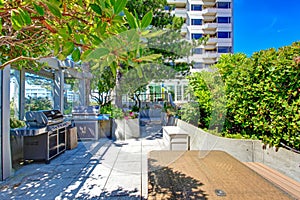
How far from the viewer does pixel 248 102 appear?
3066 mm

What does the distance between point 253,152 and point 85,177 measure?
2753 mm

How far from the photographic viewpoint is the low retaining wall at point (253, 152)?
7.38 feet

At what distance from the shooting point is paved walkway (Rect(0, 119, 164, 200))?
2562 mm

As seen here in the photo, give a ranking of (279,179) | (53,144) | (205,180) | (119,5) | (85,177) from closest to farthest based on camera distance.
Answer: (119,5) → (205,180) → (279,179) → (85,177) → (53,144)

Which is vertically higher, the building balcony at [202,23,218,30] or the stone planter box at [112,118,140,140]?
the building balcony at [202,23,218,30]

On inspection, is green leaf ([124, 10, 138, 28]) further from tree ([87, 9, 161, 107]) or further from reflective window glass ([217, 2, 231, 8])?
reflective window glass ([217, 2, 231, 8])

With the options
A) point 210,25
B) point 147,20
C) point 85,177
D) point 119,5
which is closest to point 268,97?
point 147,20

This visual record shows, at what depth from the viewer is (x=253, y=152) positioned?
2.93 m

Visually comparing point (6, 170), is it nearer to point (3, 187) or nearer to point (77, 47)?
point (3, 187)

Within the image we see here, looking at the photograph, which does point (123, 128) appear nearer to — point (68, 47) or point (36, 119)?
point (36, 119)

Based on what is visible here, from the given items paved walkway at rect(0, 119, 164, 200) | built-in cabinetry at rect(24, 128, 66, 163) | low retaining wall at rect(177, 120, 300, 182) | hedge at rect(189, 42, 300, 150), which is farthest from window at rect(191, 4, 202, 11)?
built-in cabinetry at rect(24, 128, 66, 163)

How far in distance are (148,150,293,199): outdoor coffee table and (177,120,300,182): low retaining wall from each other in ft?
2.42

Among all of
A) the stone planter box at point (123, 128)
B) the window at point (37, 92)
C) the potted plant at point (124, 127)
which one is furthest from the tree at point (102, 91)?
the window at point (37, 92)

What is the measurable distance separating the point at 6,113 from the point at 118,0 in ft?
11.0
